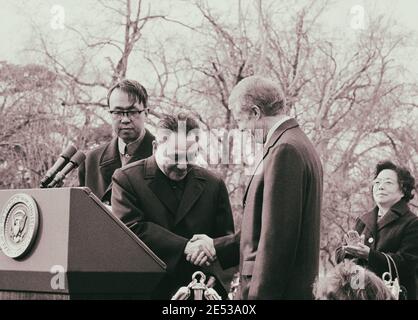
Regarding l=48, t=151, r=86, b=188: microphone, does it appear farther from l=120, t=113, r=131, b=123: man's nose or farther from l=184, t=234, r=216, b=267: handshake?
l=120, t=113, r=131, b=123: man's nose

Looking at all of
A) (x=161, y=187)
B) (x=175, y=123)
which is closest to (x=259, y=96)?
(x=175, y=123)

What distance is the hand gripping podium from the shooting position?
10.2ft

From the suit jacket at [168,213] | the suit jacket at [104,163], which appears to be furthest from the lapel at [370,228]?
the suit jacket at [104,163]

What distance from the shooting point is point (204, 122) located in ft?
45.0

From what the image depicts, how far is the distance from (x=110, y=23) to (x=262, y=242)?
1088 centimetres

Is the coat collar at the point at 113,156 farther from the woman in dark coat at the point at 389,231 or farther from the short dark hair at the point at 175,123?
the woman in dark coat at the point at 389,231

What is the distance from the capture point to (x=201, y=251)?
3.96m

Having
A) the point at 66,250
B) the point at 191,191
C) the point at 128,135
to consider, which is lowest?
the point at 66,250

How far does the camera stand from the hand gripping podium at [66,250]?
3.12 meters

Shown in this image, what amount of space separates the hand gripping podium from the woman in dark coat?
6.17ft

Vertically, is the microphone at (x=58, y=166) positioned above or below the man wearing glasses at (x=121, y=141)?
below

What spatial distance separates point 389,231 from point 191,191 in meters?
1.56

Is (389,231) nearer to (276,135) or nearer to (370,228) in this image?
(370,228)

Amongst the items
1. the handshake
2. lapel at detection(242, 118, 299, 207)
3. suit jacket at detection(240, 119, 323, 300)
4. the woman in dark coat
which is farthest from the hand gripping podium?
the woman in dark coat
